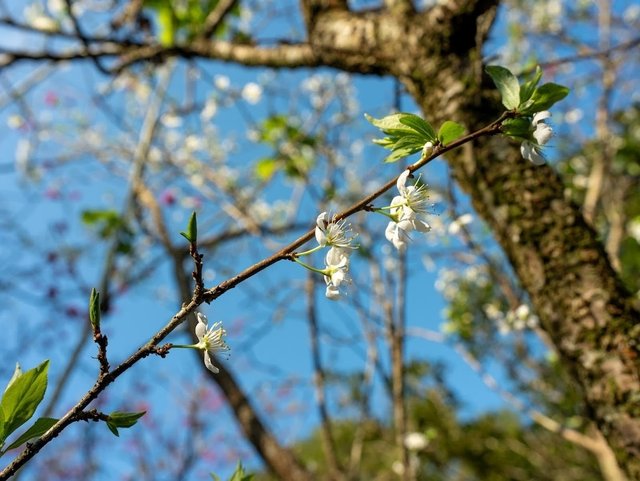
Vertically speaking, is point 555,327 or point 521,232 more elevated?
point 521,232

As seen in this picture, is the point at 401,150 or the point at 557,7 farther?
the point at 557,7

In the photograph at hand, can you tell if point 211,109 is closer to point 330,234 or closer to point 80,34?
point 80,34

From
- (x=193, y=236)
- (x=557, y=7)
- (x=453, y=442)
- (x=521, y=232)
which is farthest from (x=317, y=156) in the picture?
(x=453, y=442)

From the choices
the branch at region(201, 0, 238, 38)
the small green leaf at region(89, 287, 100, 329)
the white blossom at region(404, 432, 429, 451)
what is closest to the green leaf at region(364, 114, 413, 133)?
the small green leaf at region(89, 287, 100, 329)

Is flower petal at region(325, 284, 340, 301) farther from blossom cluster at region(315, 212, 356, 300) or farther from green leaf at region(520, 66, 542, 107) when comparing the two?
green leaf at region(520, 66, 542, 107)

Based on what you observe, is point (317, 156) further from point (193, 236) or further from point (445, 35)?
point (193, 236)

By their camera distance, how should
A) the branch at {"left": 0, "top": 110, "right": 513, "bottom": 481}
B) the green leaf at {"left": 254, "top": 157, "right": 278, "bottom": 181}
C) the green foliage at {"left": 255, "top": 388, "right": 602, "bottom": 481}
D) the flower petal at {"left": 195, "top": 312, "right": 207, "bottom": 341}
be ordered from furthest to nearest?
the green foliage at {"left": 255, "top": 388, "right": 602, "bottom": 481} < the green leaf at {"left": 254, "top": 157, "right": 278, "bottom": 181} < the flower petal at {"left": 195, "top": 312, "right": 207, "bottom": 341} < the branch at {"left": 0, "top": 110, "right": 513, "bottom": 481}
